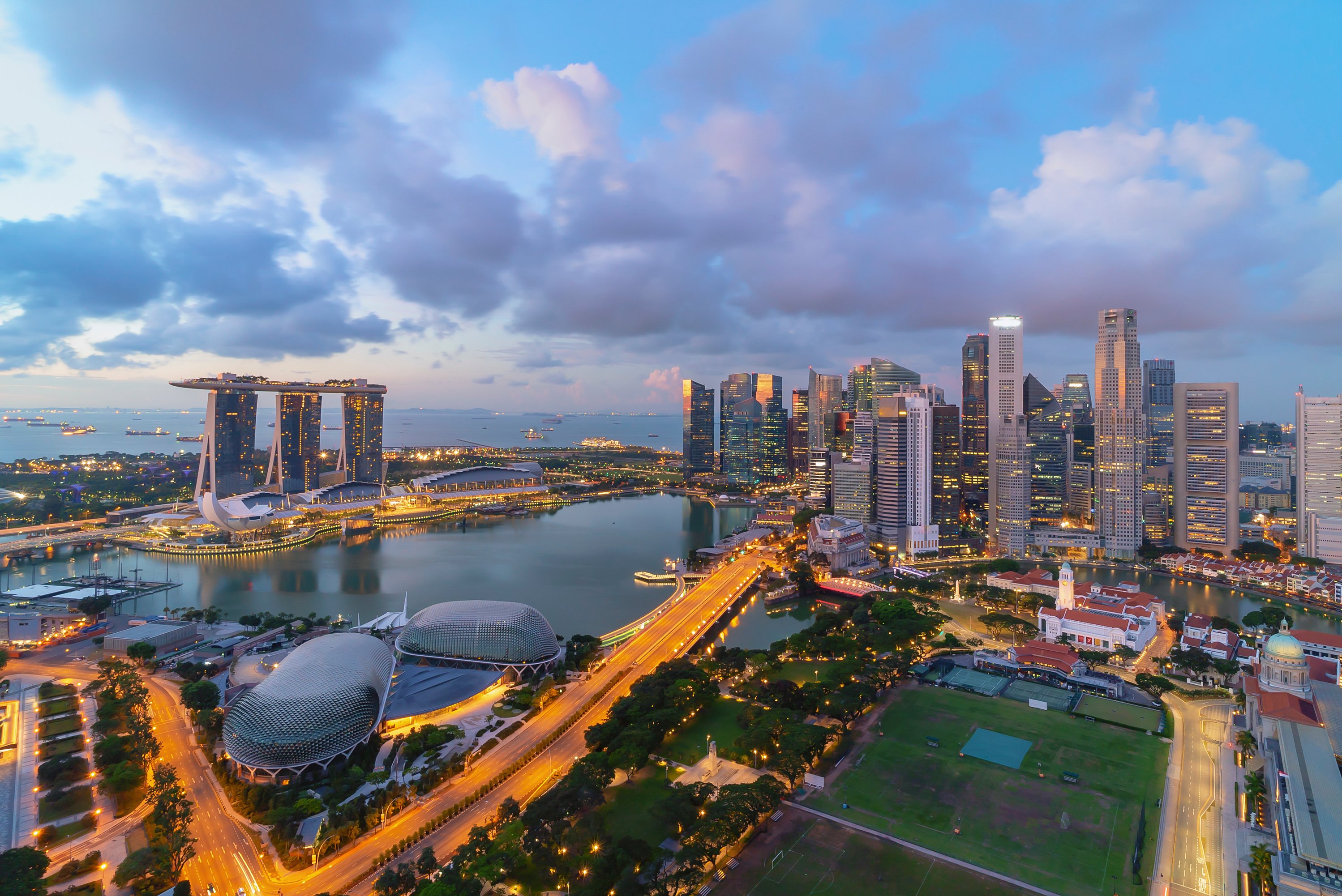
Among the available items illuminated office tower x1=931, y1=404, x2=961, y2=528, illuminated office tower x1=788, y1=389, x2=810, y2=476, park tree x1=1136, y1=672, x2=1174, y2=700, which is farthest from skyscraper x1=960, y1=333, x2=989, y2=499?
park tree x1=1136, y1=672, x2=1174, y2=700

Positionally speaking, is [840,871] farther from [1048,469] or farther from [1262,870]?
[1048,469]

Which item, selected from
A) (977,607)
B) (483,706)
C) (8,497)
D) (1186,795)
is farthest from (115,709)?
(8,497)

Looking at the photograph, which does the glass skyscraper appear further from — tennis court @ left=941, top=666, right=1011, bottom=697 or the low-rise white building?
tennis court @ left=941, top=666, right=1011, bottom=697

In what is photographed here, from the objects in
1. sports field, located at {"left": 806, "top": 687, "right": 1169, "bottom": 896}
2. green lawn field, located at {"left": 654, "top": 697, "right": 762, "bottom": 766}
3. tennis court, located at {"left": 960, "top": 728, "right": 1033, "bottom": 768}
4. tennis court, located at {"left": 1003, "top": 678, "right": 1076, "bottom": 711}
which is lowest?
→ green lawn field, located at {"left": 654, "top": 697, "right": 762, "bottom": 766}

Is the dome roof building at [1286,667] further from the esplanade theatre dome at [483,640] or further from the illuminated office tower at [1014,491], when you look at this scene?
the illuminated office tower at [1014,491]

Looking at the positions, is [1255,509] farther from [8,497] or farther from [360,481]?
[8,497]

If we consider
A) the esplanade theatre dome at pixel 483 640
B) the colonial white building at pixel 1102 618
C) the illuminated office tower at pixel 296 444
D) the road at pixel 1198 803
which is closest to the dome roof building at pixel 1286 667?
the road at pixel 1198 803
